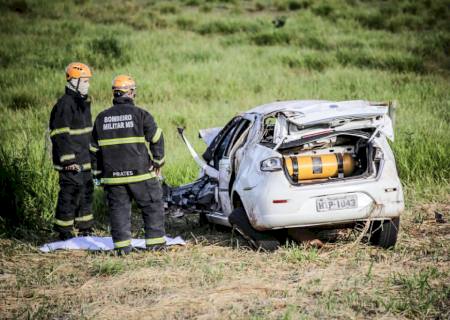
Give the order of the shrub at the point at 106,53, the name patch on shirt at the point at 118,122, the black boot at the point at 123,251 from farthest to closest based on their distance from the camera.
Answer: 1. the shrub at the point at 106,53
2. the black boot at the point at 123,251
3. the name patch on shirt at the point at 118,122

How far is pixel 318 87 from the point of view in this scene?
60.9ft

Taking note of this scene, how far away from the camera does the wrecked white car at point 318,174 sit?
7848 mm

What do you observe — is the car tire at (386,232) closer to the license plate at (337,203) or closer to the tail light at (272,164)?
the license plate at (337,203)

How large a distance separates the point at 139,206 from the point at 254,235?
1.31 m

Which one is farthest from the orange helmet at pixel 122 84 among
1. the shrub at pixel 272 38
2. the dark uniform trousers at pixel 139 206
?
the shrub at pixel 272 38

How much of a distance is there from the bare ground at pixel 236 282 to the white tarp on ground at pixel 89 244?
0.44 feet

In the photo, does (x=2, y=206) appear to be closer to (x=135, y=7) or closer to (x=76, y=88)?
(x=76, y=88)

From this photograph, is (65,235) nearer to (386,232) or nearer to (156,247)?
(156,247)

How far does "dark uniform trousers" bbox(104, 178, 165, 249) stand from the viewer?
8469mm

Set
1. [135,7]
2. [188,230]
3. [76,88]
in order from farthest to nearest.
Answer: [135,7]
[188,230]
[76,88]

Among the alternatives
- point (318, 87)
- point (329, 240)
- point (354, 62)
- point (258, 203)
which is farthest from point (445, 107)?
point (258, 203)

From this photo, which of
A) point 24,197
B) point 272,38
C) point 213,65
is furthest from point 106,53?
point 24,197

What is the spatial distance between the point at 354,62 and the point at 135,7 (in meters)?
11.3

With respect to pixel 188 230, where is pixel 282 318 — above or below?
above
